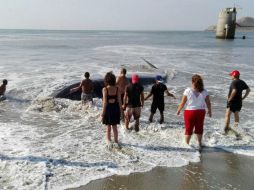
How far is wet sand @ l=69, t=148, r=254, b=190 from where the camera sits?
5996 millimetres

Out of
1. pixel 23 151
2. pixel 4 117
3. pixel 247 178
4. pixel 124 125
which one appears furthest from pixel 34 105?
pixel 247 178

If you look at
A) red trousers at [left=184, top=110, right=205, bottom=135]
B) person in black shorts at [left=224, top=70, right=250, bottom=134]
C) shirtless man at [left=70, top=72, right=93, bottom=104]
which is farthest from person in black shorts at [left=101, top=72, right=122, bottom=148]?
shirtless man at [left=70, top=72, right=93, bottom=104]

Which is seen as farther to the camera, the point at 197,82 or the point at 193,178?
the point at 197,82

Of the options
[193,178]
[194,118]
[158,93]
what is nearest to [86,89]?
[158,93]

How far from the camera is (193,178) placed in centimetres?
634

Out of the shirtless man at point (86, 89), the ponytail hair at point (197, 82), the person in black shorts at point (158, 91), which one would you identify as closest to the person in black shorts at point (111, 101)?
the ponytail hair at point (197, 82)

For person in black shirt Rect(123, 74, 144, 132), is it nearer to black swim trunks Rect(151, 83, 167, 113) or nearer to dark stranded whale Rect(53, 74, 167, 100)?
black swim trunks Rect(151, 83, 167, 113)

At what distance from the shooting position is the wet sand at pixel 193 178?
19.7 ft

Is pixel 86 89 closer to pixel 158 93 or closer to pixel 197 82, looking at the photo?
pixel 158 93

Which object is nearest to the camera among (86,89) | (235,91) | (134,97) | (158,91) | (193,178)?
(193,178)

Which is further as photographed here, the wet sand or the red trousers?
the red trousers

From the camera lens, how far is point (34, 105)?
12.8 m

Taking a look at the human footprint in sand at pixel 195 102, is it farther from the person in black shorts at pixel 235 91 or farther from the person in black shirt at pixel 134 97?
the person in black shirt at pixel 134 97

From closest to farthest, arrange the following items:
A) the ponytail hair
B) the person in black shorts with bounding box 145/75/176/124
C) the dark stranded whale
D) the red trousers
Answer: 1. the ponytail hair
2. the red trousers
3. the person in black shorts with bounding box 145/75/176/124
4. the dark stranded whale
